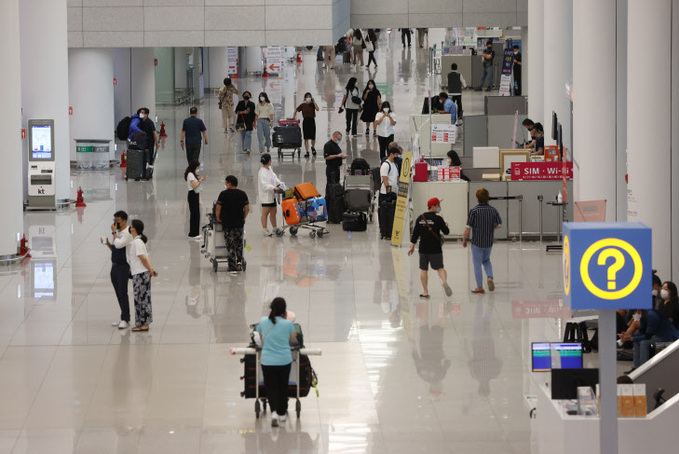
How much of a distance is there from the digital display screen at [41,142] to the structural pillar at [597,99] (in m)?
10.5

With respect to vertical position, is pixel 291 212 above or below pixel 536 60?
below

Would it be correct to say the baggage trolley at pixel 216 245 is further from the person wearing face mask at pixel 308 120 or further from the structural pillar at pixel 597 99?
the person wearing face mask at pixel 308 120

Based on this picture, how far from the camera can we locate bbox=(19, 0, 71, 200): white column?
77.5 feet

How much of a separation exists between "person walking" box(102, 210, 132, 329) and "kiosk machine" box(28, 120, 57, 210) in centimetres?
906

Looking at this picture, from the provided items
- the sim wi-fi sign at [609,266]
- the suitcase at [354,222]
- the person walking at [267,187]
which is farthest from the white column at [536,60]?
the sim wi-fi sign at [609,266]

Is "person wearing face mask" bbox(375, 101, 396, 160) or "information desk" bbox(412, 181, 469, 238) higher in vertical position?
"person wearing face mask" bbox(375, 101, 396, 160)

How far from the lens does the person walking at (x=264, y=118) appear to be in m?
32.2

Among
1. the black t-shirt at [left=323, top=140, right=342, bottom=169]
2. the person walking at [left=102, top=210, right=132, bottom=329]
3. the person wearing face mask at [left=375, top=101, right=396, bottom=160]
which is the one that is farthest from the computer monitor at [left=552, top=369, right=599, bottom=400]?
the person wearing face mask at [left=375, top=101, right=396, bottom=160]

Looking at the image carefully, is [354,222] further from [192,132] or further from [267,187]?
[192,132]

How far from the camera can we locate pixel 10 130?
1919 cm

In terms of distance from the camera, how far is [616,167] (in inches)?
730

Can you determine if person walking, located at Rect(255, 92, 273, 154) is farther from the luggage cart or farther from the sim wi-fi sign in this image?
the sim wi-fi sign

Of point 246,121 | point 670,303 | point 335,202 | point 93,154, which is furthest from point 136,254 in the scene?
point 246,121

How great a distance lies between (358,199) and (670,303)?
9.54 m
